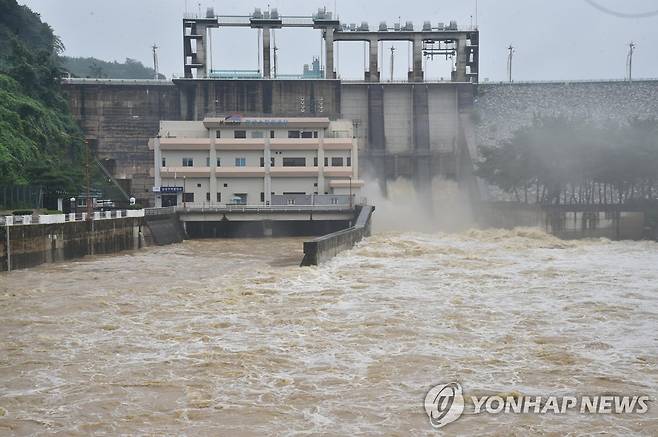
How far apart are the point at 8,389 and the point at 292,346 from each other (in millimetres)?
5200

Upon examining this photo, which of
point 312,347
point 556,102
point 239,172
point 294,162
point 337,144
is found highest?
point 556,102

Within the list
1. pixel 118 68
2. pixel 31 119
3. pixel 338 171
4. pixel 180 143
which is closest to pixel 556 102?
pixel 338 171

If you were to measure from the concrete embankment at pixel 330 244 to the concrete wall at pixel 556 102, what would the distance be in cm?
2850

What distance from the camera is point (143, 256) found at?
3391 cm

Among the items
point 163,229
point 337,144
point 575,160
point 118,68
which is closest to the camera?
point 163,229

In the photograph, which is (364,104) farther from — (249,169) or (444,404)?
(444,404)

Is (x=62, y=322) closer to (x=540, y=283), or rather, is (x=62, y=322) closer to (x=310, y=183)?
(x=540, y=283)

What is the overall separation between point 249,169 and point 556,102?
3277 centimetres

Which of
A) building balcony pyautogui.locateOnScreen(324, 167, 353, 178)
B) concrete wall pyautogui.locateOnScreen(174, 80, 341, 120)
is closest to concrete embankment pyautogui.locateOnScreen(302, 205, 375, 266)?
building balcony pyautogui.locateOnScreen(324, 167, 353, 178)

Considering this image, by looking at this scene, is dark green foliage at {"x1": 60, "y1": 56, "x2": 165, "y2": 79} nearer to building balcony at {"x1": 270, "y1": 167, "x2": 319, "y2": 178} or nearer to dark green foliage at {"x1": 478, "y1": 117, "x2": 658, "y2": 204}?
building balcony at {"x1": 270, "y1": 167, "x2": 319, "y2": 178}

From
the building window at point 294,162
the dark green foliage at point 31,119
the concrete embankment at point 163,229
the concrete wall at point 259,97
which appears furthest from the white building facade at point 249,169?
the dark green foliage at point 31,119

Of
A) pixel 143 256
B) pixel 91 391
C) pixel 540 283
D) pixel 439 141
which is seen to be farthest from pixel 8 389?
pixel 439 141

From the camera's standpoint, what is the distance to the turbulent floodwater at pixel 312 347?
30.7ft

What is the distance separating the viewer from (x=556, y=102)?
66062 mm
